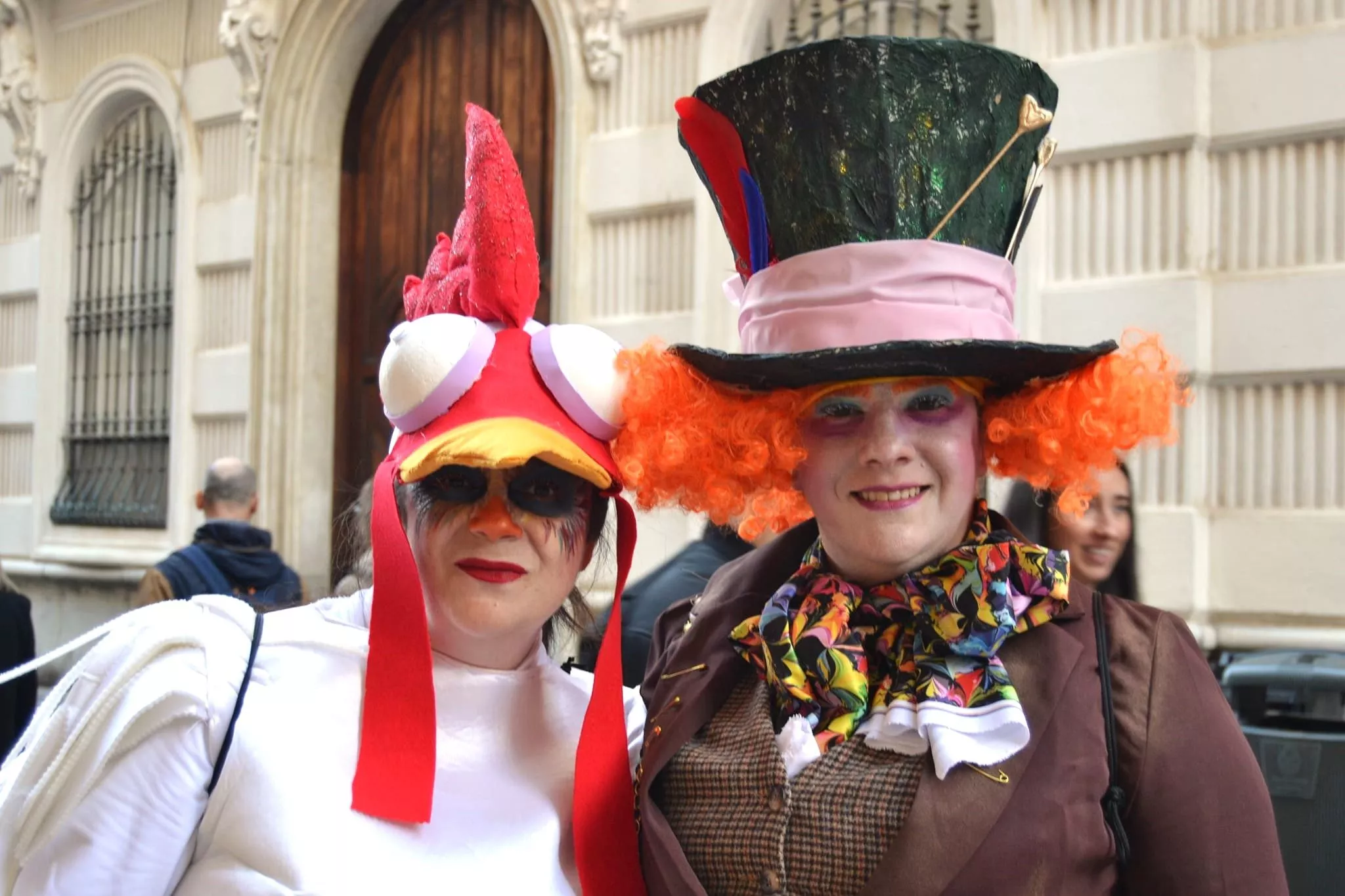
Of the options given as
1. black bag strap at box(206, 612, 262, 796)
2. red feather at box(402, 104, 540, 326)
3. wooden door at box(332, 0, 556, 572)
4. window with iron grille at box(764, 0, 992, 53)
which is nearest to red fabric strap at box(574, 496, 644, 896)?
red feather at box(402, 104, 540, 326)

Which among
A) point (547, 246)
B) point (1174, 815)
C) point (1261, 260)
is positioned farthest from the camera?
point (547, 246)

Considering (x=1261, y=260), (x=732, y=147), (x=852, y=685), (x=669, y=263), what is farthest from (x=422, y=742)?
(x=669, y=263)

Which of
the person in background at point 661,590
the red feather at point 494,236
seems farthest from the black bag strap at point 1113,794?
the person in background at point 661,590

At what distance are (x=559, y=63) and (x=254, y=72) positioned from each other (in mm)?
2144

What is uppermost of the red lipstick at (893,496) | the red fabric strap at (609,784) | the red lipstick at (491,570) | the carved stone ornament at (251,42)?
the carved stone ornament at (251,42)

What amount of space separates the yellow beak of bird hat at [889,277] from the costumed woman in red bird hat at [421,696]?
0.64 ft

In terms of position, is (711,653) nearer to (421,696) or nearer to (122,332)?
(421,696)

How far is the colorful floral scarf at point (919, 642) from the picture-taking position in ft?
→ 5.42

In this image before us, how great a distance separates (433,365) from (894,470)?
25.9 inches

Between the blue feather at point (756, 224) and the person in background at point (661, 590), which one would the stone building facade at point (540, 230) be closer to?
the person in background at point (661, 590)

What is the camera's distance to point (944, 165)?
1.76 meters

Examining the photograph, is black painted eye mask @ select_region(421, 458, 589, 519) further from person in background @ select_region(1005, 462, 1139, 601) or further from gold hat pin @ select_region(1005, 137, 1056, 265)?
person in background @ select_region(1005, 462, 1139, 601)

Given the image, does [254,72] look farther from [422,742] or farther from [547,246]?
[422,742]

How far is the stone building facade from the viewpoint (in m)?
4.11
